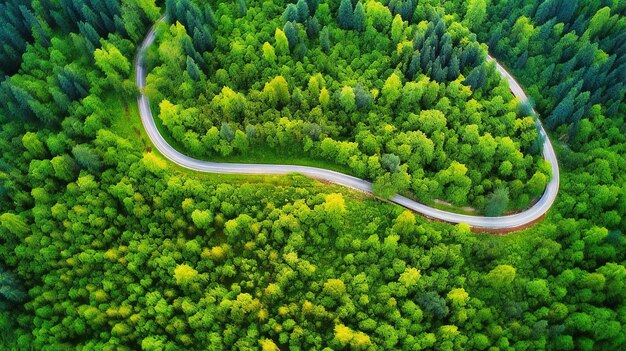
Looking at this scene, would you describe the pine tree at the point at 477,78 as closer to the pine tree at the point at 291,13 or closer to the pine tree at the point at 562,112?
the pine tree at the point at 562,112

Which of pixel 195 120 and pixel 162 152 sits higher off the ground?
pixel 195 120

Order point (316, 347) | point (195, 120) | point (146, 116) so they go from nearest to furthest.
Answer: point (316, 347) → point (195, 120) → point (146, 116)

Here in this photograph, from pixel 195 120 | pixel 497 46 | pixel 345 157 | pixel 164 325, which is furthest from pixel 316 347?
pixel 497 46

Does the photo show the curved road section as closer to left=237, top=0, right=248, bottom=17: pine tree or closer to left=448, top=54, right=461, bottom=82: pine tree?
left=448, top=54, right=461, bottom=82: pine tree

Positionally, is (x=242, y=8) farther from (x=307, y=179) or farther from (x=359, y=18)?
(x=307, y=179)

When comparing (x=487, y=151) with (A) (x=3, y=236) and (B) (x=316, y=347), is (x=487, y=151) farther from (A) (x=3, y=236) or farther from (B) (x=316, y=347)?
(A) (x=3, y=236)

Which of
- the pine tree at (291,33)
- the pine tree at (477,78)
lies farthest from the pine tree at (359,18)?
the pine tree at (477,78)

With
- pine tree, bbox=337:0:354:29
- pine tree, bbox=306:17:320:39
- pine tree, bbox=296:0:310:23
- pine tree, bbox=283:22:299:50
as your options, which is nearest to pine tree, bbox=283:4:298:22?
→ pine tree, bbox=296:0:310:23
